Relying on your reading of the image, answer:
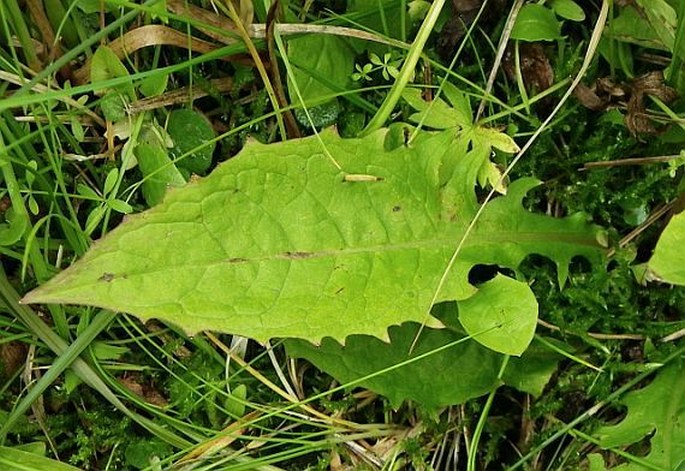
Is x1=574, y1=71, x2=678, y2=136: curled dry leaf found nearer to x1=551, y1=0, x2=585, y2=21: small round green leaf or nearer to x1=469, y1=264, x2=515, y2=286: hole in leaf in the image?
x1=551, y1=0, x2=585, y2=21: small round green leaf

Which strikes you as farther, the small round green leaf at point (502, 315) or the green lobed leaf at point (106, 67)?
the green lobed leaf at point (106, 67)

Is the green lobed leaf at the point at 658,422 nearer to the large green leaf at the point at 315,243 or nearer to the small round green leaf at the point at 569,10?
the large green leaf at the point at 315,243

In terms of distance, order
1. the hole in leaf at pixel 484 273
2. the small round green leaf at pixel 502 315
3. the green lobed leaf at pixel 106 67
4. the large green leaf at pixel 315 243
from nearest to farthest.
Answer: the large green leaf at pixel 315 243, the small round green leaf at pixel 502 315, the green lobed leaf at pixel 106 67, the hole in leaf at pixel 484 273

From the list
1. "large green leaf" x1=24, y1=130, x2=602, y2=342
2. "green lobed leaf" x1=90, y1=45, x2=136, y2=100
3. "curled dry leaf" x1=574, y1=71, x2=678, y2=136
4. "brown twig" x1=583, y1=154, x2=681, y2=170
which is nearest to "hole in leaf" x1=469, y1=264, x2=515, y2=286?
"large green leaf" x1=24, y1=130, x2=602, y2=342

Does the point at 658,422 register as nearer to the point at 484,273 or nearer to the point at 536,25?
the point at 484,273

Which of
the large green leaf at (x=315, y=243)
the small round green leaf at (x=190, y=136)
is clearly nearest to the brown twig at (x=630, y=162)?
the large green leaf at (x=315, y=243)

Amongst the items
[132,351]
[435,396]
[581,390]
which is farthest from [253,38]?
[581,390]
